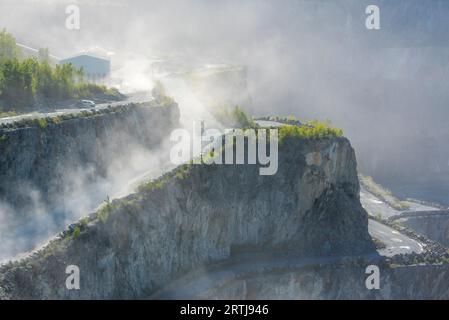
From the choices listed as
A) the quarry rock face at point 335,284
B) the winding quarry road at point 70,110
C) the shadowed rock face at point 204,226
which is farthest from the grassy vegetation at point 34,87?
the quarry rock face at point 335,284

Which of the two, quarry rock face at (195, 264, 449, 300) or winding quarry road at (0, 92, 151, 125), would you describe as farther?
quarry rock face at (195, 264, 449, 300)

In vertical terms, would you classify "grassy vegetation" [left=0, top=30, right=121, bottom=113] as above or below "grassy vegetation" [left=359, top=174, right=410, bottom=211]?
above

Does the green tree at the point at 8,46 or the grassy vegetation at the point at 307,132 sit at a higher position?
the green tree at the point at 8,46

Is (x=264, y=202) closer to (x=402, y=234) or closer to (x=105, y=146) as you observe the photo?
(x=105, y=146)

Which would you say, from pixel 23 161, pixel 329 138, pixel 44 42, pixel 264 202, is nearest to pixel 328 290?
pixel 264 202

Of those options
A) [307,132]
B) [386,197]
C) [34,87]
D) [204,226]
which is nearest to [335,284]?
[204,226]

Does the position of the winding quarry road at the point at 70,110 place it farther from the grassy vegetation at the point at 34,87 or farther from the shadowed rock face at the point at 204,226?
the shadowed rock face at the point at 204,226

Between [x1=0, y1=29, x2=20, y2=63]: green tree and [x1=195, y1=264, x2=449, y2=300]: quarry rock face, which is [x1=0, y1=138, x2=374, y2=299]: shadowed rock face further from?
[x1=0, y1=29, x2=20, y2=63]: green tree

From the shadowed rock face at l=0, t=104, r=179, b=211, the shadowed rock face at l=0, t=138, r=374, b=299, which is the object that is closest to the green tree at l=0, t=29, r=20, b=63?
the shadowed rock face at l=0, t=104, r=179, b=211

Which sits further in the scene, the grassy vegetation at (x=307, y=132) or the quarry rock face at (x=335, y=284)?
the grassy vegetation at (x=307, y=132)

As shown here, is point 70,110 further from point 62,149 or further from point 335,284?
point 335,284
